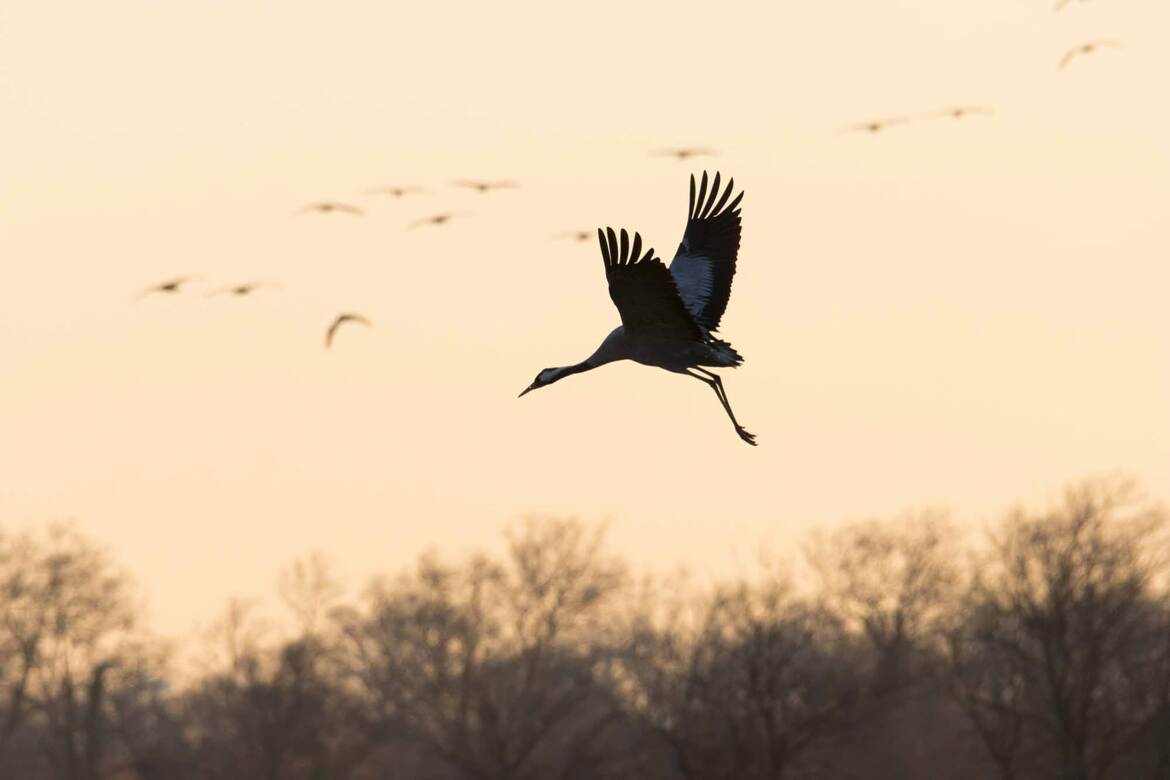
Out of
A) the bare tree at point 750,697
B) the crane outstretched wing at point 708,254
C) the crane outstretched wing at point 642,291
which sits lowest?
the crane outstretched wing at point 642,291

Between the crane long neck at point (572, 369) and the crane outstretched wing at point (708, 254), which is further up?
the crane outstretched wing at point (708, 254)

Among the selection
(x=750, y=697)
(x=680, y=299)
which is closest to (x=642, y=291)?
(x=680, y=299)

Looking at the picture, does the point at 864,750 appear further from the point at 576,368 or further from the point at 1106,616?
the point at 576,368

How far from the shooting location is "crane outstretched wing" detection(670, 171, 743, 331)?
82.6ft

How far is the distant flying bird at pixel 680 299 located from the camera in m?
21.1

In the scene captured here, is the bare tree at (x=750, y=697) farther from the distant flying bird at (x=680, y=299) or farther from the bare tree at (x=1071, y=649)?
the distant flying bird at (x=680, y=299)

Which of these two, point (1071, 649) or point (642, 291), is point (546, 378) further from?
point (1071, 649)

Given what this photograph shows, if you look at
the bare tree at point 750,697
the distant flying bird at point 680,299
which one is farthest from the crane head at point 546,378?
the bare tree at point 750,697

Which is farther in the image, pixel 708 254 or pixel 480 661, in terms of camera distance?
pixel 480 661

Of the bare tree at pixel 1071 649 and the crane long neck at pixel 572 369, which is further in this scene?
the bare tree at pixel 1071 649

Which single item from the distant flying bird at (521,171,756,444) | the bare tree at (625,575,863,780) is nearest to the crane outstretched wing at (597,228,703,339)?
the distant flying bird at (521,171,756,444)

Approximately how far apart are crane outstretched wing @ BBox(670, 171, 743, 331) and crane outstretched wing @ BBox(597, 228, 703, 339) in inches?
112

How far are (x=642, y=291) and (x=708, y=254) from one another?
4.83 metres

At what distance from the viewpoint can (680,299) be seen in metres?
21.2
